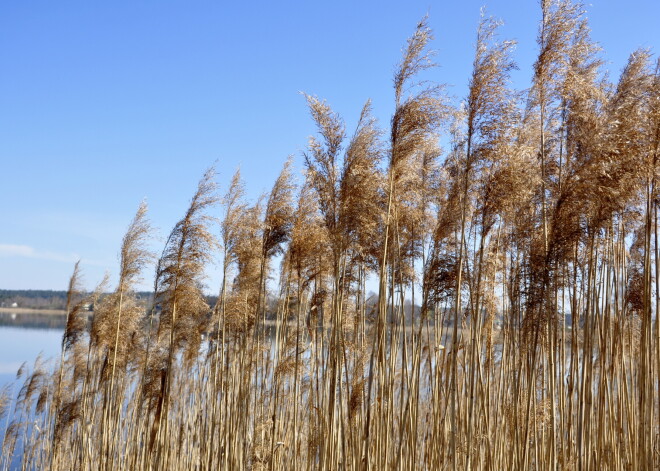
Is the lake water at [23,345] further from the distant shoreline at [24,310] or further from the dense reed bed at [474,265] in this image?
the distant shoreline at [24,310]

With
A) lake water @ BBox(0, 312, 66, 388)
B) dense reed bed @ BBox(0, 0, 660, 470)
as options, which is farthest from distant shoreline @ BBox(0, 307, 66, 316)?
dense reed bed @ BBox(0, 0, 660, 470)

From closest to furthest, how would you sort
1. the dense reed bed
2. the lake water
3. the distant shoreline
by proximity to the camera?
the dense reed bed < the lake water < the distant shoreline

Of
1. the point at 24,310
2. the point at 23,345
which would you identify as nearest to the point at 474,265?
the point at 23,345

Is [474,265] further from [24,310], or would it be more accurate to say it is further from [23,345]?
[24,310]

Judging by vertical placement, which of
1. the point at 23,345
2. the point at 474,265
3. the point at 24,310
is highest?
the point at 474,265

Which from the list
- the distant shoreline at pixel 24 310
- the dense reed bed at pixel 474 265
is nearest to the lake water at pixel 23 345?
the dense reed bed at pixel 474 265

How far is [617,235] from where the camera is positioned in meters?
4.75

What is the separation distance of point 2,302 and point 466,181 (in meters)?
94.3

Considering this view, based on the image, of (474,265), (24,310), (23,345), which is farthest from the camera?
(24,310)

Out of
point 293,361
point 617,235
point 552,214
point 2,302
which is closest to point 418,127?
point 552,214

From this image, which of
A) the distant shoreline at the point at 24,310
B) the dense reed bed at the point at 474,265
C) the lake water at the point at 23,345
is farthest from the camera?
the distant shoreline at the point at 24,310

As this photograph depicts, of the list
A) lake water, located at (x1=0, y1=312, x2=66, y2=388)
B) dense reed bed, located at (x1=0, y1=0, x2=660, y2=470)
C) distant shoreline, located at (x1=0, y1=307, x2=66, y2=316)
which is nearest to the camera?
dense reed bed, located at (x1=0, y1=0, x2=660, y2=470)

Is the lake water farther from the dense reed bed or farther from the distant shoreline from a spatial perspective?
the distant shoreline

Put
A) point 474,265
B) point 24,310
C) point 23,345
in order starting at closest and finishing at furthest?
point 474,265, point 23,345, point 24,310
